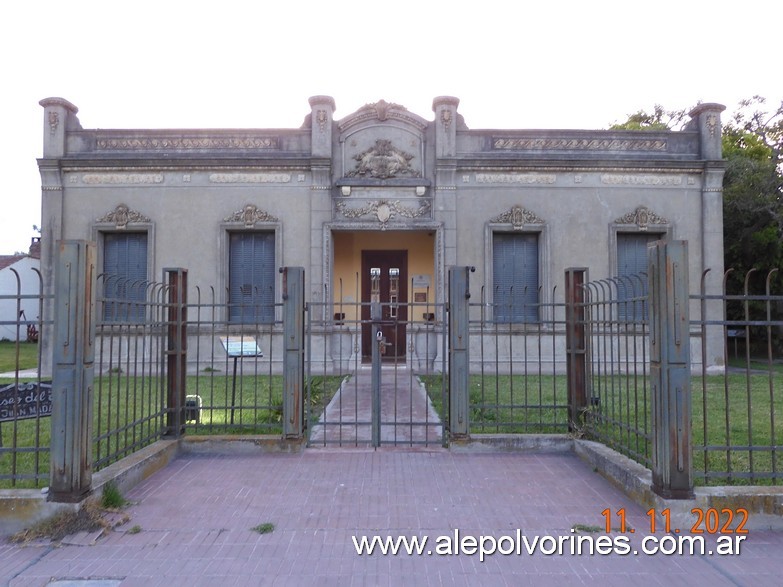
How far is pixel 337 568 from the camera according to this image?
13.0 feet

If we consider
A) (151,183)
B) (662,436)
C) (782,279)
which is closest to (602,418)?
(662,436)

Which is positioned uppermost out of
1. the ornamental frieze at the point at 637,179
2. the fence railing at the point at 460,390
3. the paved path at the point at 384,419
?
the ornamental frieze at the point at 637,179

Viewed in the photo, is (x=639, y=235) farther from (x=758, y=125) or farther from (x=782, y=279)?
(x=758, y=125)

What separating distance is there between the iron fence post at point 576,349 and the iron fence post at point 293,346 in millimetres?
3180

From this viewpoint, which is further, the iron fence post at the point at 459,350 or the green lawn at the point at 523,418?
the iron fence post at the point at 459,350

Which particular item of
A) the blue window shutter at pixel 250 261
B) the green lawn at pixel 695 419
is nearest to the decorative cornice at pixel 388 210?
the blue window shutter at pixel 250 261

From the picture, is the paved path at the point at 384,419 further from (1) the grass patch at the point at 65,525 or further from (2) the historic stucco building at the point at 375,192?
(2) the historic stucco building at the point at 375,192

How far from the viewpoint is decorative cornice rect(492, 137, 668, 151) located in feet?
50.2

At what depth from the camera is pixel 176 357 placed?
7137 mm

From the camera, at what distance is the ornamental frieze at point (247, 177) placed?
15.1 meters

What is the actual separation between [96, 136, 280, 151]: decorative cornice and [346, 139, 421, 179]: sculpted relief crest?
87.7 inches

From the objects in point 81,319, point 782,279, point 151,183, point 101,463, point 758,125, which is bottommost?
point 101,463

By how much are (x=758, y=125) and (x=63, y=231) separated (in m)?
24.5

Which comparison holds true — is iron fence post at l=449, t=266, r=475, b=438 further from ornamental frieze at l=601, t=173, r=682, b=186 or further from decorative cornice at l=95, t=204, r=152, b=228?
decorative cornice at l=95, t=204, r=152, b=228
